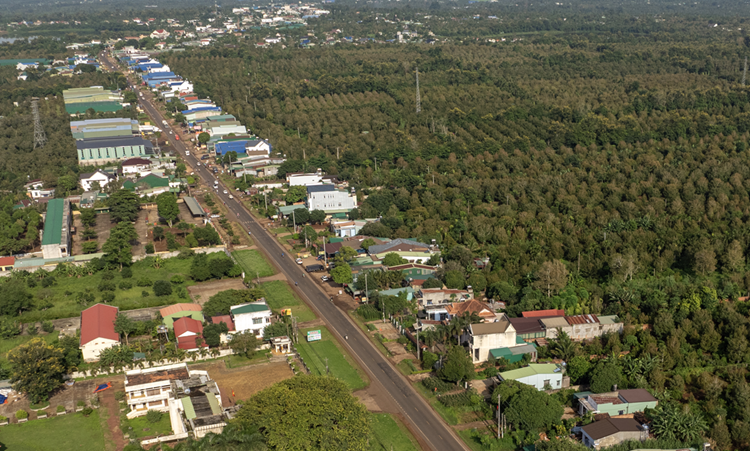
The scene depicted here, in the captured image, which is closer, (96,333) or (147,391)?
(147,391)

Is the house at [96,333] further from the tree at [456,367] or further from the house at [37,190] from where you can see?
the house at [37,190]

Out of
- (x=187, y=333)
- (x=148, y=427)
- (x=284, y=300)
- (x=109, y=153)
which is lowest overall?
(x=148, y=427)

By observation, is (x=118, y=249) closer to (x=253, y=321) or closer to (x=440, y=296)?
(x=253, y=321)

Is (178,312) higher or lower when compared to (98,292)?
higher

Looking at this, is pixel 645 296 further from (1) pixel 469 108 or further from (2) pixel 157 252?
(1) pixel 469 108

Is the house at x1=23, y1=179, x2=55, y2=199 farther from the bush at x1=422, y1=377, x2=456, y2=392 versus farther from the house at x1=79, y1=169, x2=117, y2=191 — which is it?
the bush at x1=422, y1=377, x2=456, y2=392

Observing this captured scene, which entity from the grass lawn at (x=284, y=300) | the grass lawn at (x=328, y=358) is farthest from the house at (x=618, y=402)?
the grass lawn at (x=284, y=300)

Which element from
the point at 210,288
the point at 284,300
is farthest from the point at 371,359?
the point at 210,288
